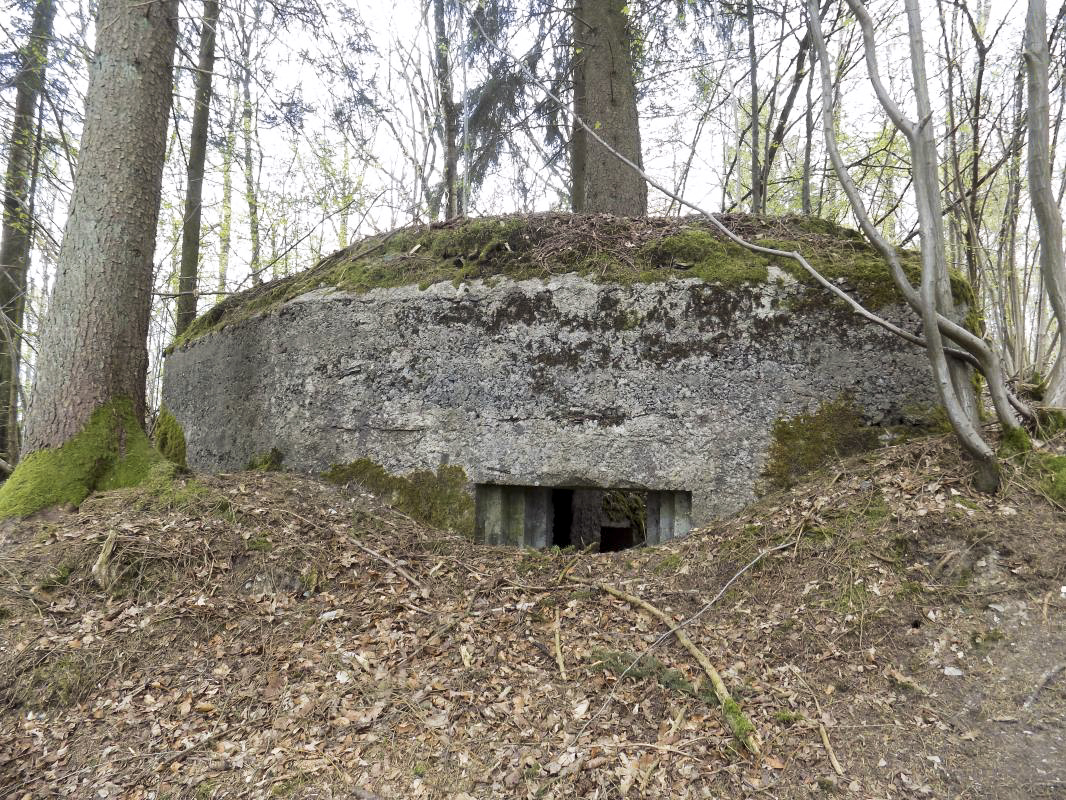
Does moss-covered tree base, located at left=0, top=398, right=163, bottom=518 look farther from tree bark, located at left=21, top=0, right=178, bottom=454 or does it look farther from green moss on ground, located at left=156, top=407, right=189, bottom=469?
green moss on ground, located at left=156, top=407, right=189, bottom=469

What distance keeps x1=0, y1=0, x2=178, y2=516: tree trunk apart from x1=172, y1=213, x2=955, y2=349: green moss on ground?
1.04 meters

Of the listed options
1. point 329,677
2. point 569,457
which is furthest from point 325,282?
point 329,677

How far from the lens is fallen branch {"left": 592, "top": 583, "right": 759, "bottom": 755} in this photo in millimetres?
2336

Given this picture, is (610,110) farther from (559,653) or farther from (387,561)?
(559,653)

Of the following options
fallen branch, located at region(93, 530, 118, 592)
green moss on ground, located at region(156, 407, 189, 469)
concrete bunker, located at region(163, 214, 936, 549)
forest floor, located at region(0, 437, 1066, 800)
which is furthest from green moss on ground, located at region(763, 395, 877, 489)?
green moss on ground, located at region(156, 407, 189, 469)

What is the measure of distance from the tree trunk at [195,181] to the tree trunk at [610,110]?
14.9 ft

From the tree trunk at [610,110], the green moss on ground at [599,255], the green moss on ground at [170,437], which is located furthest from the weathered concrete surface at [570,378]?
the tree trunk at [610,110]

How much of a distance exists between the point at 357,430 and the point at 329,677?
1.97 metres

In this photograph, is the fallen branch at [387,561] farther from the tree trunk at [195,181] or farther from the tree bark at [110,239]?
the tree trunk at [195,181]

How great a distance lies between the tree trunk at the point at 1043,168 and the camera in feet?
10.8

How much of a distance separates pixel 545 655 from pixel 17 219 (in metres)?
9.43

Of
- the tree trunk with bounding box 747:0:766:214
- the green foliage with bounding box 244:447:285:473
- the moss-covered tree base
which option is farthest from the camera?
the tree trunk with bounding box 747:0:766:214

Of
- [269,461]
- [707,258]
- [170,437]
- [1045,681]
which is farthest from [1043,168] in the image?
[170,437]

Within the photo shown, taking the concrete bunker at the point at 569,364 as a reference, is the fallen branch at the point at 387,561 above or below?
below
